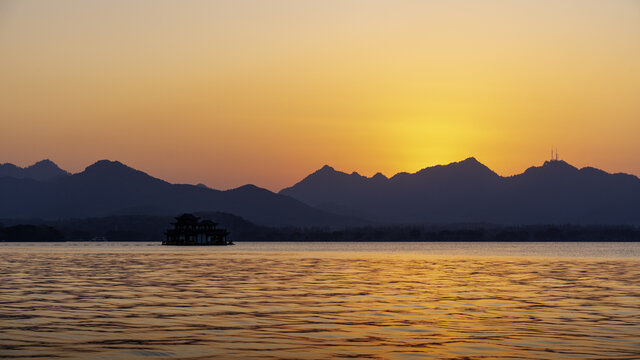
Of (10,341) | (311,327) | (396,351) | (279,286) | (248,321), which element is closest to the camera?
(396,351)

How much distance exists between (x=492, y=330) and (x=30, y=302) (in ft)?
76.9

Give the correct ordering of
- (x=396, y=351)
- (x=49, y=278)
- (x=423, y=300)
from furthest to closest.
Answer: (x=49, y=278)
(x=423, y=300)
(x=396, y=351)

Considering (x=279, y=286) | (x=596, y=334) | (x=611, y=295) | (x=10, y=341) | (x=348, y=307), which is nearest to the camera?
(x=10, y=341)

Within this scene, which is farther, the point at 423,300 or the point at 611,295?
the point at 611,295

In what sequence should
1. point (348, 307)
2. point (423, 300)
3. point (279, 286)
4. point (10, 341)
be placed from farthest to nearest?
point (279, 286) → point (423, 300) → point (348, 307) → point (10, 341)

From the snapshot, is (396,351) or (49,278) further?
(49,278)

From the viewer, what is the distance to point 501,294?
48.1m

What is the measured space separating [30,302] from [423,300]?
20.0 metres

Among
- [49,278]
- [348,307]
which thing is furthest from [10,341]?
[49,278]

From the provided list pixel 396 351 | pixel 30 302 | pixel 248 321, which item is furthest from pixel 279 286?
pixel 396 351

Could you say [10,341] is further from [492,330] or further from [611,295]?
[611,295]

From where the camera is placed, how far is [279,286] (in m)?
55.1

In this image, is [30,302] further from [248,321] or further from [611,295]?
[611,295]

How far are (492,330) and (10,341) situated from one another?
16.9 m
